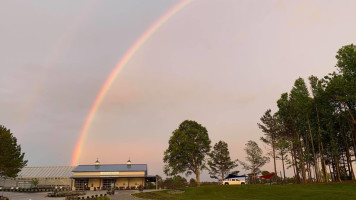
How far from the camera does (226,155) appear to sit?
252ft

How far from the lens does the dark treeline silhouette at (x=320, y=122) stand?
43031mm

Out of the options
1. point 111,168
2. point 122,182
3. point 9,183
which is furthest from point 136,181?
point 9,183

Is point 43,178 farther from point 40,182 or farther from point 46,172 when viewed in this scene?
point 46,172

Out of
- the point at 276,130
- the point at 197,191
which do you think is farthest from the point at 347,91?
the point at 197,191

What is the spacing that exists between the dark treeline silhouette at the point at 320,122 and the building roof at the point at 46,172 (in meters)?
73.9

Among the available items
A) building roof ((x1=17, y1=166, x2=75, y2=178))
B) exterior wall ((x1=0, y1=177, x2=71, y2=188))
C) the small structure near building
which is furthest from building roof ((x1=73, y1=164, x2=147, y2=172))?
building roof ((x1=17, y1=166, x2=75, y2=178))

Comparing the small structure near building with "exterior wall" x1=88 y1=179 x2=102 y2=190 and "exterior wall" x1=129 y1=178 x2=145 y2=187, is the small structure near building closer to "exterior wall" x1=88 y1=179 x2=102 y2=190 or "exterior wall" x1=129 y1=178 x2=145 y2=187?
"exterior wall" x1=88 y1=179 x2=102 y2=190

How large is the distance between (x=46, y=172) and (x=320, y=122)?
3663 inches

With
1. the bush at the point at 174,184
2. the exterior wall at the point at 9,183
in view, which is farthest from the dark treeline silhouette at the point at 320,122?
the exterior wall at the point at 9,183

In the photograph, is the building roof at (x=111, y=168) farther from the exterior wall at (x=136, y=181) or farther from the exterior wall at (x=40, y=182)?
the exterior wall at (x=40, y=182)

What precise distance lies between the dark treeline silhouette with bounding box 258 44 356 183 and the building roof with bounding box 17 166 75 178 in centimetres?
7387

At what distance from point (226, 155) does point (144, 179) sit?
82.2 feet

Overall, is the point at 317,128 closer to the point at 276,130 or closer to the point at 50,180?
the point at 276,130

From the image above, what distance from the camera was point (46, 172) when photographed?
9681 centimetres
